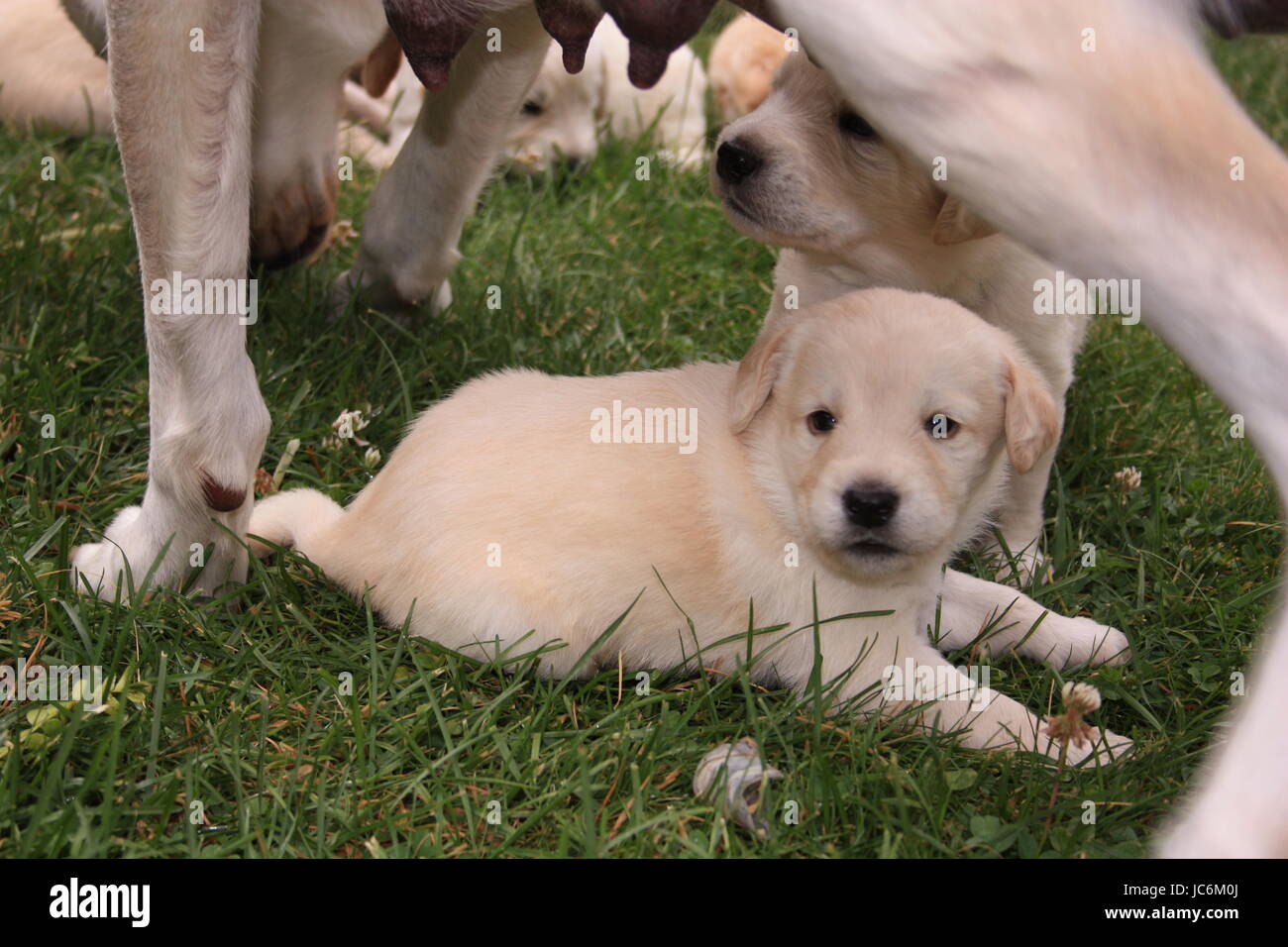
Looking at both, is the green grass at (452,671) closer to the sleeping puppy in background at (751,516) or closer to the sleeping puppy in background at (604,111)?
the sleeping puppy in background at (751,516)

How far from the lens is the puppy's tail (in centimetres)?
307

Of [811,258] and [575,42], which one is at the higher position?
[575,42]

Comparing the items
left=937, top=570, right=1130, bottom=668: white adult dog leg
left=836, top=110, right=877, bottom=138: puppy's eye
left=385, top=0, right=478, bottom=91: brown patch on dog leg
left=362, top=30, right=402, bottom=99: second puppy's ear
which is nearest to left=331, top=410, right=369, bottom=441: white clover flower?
left=385, top=0, right=478, bottom=91: brown patch on dog leg

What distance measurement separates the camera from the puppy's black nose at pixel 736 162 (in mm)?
3080

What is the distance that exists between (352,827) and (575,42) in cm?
166

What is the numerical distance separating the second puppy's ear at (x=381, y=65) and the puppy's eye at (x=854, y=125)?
137cm

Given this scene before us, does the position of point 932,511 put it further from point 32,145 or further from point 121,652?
point 32,145

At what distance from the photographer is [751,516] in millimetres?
2678

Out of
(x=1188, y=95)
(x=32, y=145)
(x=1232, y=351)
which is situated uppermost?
(x=32, y=145)

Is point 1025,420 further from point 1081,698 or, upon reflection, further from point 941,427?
Answer: point 1081,698

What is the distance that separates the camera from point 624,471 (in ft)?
8.89

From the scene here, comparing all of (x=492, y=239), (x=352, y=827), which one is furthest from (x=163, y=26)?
(x=492, y=239)

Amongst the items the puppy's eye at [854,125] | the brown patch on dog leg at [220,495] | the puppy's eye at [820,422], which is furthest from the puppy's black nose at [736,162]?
the brown patch on dog leg at [220,495]
